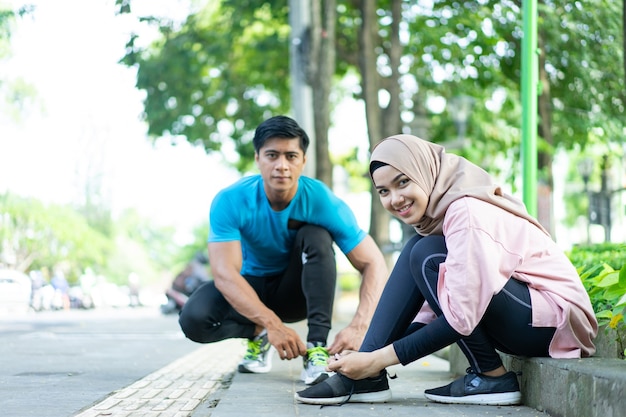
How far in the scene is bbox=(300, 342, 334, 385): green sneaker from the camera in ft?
17.6

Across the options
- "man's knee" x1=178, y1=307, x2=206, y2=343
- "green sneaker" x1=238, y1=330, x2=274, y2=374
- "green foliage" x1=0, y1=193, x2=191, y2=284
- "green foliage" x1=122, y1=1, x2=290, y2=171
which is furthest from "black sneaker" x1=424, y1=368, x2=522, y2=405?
"green foliage" x1=0, y1=193, x2=191, y2=284

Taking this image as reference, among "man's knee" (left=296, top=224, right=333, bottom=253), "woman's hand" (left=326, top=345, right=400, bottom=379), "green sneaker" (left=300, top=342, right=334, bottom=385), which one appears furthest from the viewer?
"man's knee" (left=296, top=224, right=333, bottom=253)

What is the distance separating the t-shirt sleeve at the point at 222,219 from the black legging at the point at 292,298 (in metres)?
0.38

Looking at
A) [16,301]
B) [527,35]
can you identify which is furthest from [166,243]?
[527,35]

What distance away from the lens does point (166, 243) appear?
118875 mm

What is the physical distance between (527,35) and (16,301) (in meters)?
28.5

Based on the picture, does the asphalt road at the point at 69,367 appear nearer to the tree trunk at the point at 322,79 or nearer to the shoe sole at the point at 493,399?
the shoe sole at the point at 493,399

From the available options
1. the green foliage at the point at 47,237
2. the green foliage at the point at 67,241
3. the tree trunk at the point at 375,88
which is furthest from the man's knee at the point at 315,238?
the green foliage at the point at 47,237

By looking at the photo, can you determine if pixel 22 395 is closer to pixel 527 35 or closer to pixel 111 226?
pixel 527 35

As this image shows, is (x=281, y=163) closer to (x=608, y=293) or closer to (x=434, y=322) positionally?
(x=434, y=322)

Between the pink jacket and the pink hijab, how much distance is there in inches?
1.7

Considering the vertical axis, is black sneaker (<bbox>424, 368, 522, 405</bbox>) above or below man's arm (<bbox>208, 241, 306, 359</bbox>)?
below

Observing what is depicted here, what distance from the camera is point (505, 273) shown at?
13.4 feet

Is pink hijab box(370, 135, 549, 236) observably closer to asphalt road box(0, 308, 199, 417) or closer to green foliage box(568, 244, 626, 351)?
green foliage box(568, 244, 626, 351)
